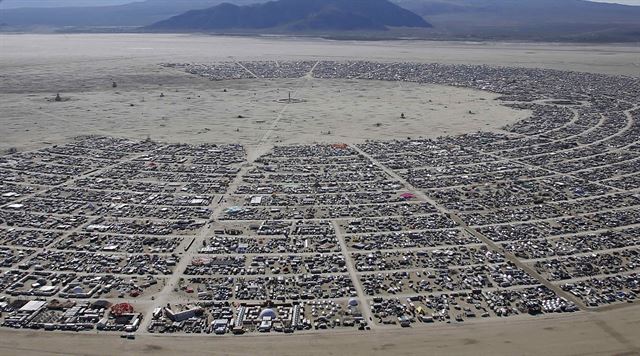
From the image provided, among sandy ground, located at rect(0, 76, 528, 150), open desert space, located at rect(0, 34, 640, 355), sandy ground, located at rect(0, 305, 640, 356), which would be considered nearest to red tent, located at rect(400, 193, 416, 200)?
open desert space, located at rect(0, 34, 640, 355)

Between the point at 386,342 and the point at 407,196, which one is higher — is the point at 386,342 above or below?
below

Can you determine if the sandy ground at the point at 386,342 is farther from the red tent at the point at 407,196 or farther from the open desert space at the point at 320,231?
the red tent at the point at 407,196

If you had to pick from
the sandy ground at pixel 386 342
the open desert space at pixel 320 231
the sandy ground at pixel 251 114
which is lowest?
the sandy ground at pixel 386 342

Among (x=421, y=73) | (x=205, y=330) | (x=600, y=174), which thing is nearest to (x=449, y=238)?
(x=205, y=330)

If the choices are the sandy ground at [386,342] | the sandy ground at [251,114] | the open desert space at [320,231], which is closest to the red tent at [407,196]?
the open desert space at [320,231]

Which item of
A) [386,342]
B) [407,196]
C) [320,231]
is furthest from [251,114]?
[386,342]

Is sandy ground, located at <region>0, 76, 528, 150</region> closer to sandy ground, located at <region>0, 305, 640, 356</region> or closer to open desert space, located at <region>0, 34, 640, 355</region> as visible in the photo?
open desert space, located at <region>0, 34, 640, 355</region>

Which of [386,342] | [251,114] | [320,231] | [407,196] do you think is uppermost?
[251,114]

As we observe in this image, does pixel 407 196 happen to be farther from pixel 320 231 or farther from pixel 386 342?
pixel 386 342

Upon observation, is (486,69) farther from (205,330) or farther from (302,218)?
(205,330)
